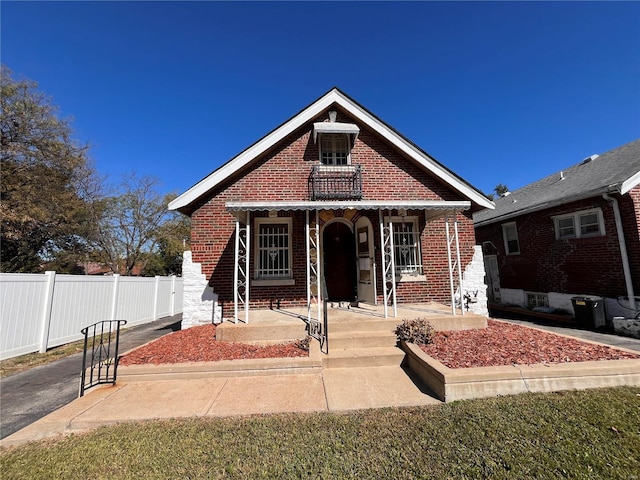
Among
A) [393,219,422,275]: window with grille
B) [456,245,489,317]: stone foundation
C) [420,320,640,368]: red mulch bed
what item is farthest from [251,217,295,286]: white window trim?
[456,245,489,317]: stone foundation

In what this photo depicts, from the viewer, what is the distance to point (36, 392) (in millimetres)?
5039

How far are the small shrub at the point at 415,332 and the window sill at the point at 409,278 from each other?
8.30 feet

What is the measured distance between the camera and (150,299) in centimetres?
1292

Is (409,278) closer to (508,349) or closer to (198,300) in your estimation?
→ (508,349)

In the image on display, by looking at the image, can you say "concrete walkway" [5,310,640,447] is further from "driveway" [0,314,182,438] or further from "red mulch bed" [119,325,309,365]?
"driveway" [0,314,182,438]

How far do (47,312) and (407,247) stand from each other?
414 inches

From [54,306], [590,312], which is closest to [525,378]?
[590,312]

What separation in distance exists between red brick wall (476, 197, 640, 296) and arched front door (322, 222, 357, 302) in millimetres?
8235

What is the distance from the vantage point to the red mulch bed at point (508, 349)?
4836 millimetres

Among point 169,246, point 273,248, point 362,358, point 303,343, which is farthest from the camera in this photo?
point 169,246

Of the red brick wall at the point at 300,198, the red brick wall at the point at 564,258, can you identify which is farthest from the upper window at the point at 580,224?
the red brick wall at the point at 300,198

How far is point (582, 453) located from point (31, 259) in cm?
2639

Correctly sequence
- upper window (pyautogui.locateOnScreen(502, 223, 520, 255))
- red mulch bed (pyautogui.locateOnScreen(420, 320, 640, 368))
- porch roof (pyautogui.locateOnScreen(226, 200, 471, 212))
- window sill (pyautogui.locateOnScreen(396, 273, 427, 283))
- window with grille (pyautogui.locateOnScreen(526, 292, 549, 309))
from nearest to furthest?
red mulch bed (pyautogui.locateOnScreen(420, 320, 640, 368)) → porch roof (pyautogui.locateOnScreen(226, 200, 471, 212)) → window sill (pyautogui.locateOnScreen(396, 273, 427, 283)) → window with grille (pyautogui.locateOnScreen(526, 292, 549, 309)) → upper window (pyautogui.locateOnScreen(502, 223, 520, 255))

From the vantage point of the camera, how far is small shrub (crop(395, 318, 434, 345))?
19.3ft
